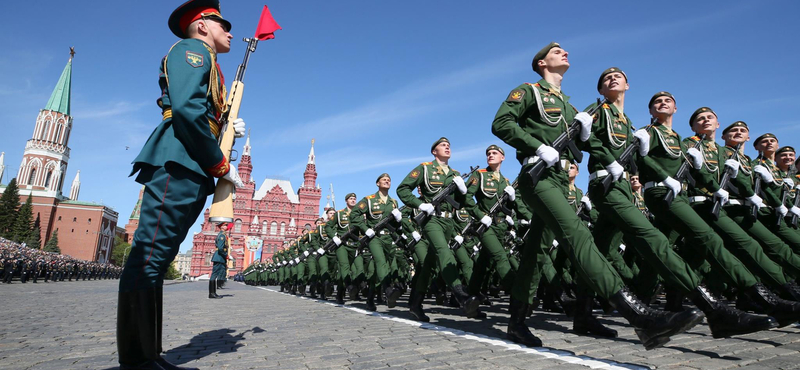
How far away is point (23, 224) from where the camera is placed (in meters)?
73.9

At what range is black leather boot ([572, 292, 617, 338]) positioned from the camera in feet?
14.8

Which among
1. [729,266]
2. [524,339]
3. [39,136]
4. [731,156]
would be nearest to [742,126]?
[731,156]

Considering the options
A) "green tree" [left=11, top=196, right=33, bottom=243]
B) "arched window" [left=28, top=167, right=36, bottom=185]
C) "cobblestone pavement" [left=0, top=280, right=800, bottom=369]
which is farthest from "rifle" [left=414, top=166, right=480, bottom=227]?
"arched window" [left=28, top=167, right=36, bottom=185]

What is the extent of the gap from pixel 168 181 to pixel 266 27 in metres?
4.02

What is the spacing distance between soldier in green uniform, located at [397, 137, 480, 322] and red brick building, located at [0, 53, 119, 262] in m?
99.3

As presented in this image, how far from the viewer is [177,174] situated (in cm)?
271

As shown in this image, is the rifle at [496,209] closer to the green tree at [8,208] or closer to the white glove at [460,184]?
the white glove at [460,184]

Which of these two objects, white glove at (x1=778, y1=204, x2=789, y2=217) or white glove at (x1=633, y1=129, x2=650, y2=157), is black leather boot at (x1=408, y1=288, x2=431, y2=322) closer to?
white glove at (x1=633, y1=129, x2=650, y2=157)

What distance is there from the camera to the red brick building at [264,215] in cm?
9600

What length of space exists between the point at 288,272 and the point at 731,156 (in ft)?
58.1

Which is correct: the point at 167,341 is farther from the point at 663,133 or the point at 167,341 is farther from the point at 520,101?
the point at 663,133

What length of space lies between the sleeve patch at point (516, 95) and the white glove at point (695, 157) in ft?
7.60

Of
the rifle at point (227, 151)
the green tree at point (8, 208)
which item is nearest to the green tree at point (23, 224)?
the green tree at point (8, 208)

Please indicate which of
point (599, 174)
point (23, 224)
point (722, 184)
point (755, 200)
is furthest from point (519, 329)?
point (23, 224)
